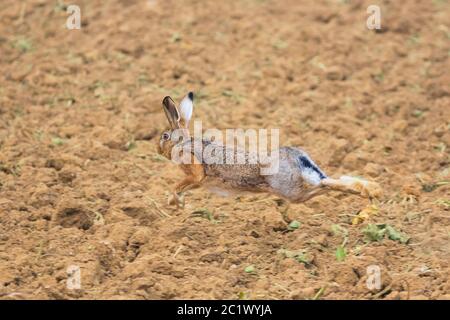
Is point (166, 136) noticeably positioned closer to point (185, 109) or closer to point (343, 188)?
point (185, 109)

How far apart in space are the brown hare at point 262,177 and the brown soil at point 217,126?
1.08 ft

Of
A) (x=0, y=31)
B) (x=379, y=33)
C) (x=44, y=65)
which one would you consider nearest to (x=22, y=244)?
(x=44, y=65)

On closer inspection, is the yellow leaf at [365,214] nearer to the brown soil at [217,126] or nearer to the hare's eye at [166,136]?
the brown soil at [217,126]

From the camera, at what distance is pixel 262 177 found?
604 cm

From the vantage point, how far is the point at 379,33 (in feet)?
32.8

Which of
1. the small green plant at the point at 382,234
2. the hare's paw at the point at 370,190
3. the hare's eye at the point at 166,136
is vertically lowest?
the small green plant at the point at 382,234

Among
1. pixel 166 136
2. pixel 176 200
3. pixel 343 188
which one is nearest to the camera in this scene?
pixel 343 188

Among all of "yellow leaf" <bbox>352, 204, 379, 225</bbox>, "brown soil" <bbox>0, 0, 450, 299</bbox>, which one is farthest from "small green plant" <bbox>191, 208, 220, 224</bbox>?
"yellow leaf" <bbox>352, 204, 379, 225</bbox>

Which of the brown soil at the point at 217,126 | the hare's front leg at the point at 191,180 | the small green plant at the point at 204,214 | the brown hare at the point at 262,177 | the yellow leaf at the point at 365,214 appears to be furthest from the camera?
the small green plant at the point at 204,214

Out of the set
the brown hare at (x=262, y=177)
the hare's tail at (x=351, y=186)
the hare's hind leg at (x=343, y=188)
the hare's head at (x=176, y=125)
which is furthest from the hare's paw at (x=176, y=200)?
the hare's tail at (x=351, y=186)

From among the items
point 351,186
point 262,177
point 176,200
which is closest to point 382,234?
point 351,186

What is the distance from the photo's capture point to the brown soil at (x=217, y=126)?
18.6ft

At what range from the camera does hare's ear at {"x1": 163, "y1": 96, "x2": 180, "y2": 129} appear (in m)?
6.21

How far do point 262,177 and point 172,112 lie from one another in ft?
2.87
